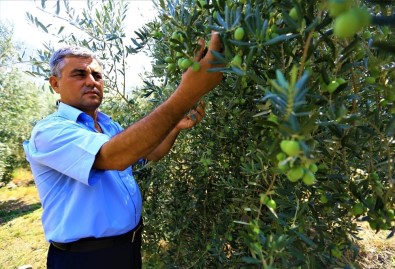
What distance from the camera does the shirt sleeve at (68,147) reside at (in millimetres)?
1540

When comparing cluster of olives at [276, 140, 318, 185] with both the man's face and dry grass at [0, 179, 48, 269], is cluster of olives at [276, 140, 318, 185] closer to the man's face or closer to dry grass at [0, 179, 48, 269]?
the man's face

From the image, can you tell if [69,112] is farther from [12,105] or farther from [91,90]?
[12,105]

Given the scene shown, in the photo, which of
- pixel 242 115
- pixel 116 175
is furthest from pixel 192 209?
pixel 242 115

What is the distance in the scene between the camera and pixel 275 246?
3.28 feet

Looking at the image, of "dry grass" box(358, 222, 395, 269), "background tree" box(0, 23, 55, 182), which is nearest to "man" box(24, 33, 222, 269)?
"dry grass" box(358, 222, 395, 269)

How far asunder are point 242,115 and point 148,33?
79 cm

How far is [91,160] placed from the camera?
152 cm

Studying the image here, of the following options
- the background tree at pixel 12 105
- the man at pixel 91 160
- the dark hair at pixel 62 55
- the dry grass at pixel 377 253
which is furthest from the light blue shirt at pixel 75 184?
the background tree at pixel 12 105

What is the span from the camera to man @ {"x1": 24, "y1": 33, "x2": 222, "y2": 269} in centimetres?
139

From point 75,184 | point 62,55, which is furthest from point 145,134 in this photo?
point 62,55

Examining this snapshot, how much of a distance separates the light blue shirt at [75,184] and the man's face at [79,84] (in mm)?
82

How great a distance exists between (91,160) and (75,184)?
46cm

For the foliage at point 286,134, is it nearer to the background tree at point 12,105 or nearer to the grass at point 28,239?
the grass at point 28,239

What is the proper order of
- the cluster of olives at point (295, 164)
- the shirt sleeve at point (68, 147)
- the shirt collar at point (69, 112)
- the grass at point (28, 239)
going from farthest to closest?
the grass at point (28, 239), the shirt collar at point (69, 112), the shirt sleeve at point (68, 147), the cluster of olives at point (295, 164)
